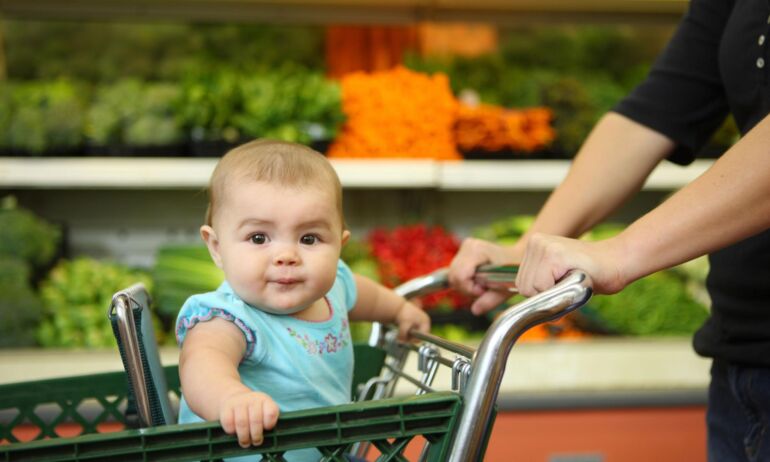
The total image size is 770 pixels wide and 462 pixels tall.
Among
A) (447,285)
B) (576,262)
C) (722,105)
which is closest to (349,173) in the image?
(447,285)

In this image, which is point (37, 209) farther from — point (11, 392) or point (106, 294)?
point (11, 392)

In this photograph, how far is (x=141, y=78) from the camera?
10.6 feet

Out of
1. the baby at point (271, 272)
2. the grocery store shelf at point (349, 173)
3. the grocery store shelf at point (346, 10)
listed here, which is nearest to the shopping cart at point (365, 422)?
the baby at point (271, 272)

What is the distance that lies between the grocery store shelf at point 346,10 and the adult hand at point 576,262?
7.59 feet

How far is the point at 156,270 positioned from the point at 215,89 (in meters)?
0.68

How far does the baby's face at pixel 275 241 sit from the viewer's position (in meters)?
1.10

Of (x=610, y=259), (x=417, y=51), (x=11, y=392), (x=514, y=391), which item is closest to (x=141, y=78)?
(x=417, y=51)

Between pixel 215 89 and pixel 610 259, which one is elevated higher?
pixel 215 89

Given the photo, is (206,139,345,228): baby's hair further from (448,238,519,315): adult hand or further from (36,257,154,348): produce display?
(36,257,154,348): produce display

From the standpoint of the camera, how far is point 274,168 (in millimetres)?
1124

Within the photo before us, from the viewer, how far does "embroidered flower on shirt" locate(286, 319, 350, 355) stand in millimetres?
1188

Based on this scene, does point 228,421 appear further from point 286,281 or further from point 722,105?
point 722,105

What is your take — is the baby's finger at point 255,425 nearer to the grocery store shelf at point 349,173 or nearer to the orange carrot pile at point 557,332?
the grocery store shelf at point 349,173

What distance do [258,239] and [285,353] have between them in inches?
6.5
